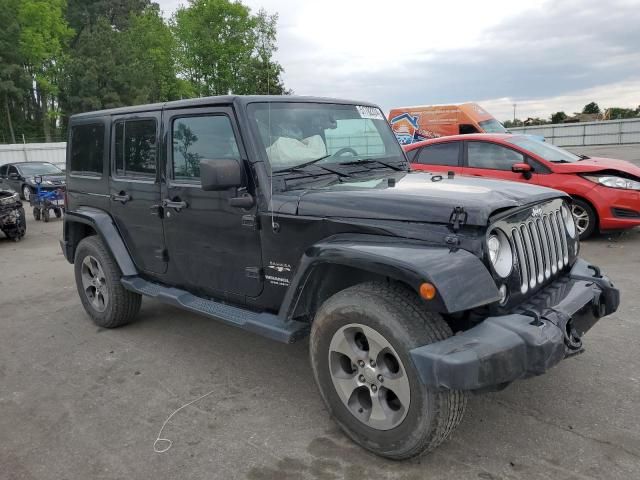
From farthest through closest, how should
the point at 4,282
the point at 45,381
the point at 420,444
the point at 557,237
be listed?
the point at 4,282
the point at 45,381
the point at 557,237
the point at 420,444

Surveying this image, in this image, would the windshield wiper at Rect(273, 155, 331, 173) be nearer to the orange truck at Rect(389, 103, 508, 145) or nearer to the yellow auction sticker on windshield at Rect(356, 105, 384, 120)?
the yellow auction sticker on windshield at Rect(356, 105, 384, 120)

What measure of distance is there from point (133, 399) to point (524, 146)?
656 cm

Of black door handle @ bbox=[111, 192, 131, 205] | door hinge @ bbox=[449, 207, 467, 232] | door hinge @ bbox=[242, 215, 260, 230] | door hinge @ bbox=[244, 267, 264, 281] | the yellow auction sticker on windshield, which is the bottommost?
door hinge @ bbox=[244, 267, 264, 281]

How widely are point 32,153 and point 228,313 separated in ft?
99.1

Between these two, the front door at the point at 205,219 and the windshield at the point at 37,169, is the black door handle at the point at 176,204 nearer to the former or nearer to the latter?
the front door at the point at 205,219

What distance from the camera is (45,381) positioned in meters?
4.01

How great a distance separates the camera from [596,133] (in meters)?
34.7

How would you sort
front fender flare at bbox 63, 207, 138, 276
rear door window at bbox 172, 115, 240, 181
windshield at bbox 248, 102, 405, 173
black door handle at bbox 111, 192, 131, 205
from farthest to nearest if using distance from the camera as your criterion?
front fender flare at bbox 63, 207, 138, 276 → black door handle at bbox 111, 192, 131, 205 → rear door window at bbox 172, 115, 240, 181 → windshield at bbox 248, 102, 405, 173

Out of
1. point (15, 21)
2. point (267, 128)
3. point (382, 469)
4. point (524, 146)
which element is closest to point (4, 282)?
point (267, 128)

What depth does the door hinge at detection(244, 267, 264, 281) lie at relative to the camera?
351cm

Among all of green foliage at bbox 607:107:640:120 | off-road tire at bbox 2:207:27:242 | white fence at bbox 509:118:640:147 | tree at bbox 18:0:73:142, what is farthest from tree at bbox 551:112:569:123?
off-road tire at bbox 2:207:27:242

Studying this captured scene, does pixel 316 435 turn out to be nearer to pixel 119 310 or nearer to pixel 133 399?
pixel 133 399

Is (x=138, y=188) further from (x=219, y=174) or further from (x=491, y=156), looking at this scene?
(x=491, y=156)

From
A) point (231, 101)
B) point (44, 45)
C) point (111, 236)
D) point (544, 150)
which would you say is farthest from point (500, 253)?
point (44, 45)
